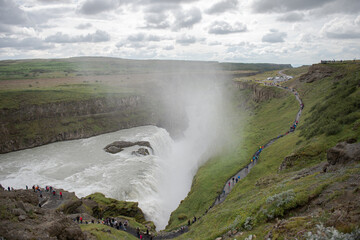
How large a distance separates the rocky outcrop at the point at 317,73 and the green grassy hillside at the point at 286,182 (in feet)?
5.09

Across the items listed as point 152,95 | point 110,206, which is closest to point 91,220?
point 110,206

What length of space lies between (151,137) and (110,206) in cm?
3848

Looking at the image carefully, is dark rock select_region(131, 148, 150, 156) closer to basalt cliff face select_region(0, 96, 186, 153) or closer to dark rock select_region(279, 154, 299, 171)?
basalt cliff face select_region(0, 96, 186, 153)

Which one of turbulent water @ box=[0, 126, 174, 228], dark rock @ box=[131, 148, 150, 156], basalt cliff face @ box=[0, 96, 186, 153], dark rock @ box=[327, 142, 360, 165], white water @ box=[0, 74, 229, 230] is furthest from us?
basalt cliff face @ box=[0, 96, 186, 153]

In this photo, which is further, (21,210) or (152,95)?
(152,95)

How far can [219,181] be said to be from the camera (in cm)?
4009

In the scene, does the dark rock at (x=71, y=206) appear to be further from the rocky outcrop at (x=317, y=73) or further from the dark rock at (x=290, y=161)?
the rocky outcrop at (x=317, y=73)

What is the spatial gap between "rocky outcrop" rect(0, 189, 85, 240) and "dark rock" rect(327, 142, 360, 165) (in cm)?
2051

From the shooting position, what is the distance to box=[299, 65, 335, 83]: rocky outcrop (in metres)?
69.4

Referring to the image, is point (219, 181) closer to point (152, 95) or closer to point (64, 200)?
point (64, 200)

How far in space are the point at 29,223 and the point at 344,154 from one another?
2314cm

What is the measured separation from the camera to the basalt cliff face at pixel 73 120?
61000 mm

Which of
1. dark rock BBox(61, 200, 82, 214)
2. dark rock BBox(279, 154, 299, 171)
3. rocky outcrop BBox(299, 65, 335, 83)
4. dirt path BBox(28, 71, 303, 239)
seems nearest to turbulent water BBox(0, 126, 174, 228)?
dirt path BBox(28, 71, 303, 239)

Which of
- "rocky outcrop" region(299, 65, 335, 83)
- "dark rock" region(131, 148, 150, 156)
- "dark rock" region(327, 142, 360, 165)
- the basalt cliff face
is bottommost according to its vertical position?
"dark rock" region(131, 148, 150, 156)
